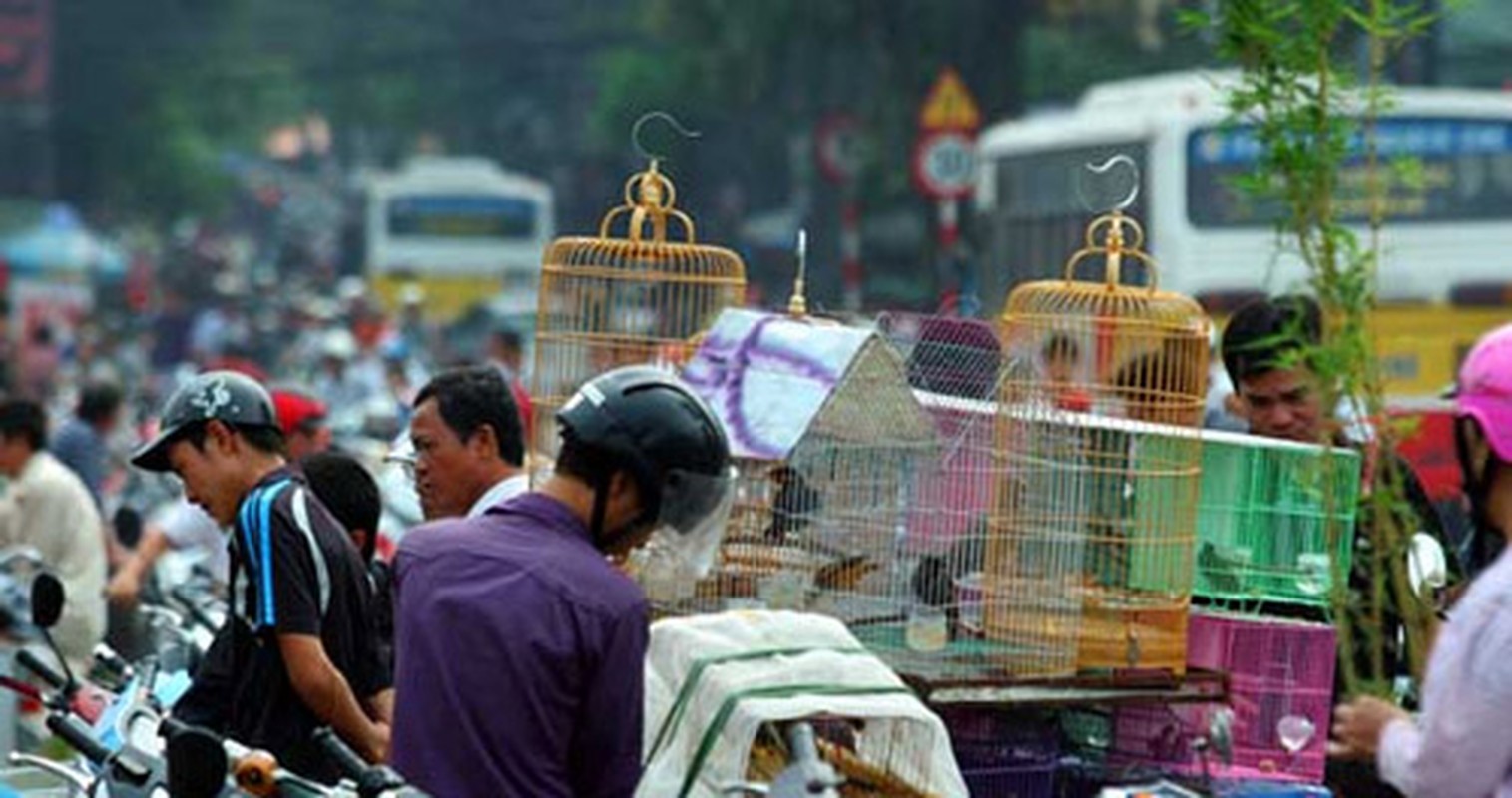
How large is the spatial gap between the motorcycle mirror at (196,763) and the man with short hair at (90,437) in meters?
10.8

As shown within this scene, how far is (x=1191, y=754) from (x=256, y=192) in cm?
8956

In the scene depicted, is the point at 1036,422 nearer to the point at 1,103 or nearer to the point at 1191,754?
the point at 1191,754

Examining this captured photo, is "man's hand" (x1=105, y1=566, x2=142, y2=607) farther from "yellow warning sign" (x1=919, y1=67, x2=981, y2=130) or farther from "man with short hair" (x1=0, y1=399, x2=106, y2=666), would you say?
"yellow warning sign" (x1=919, y1=67, x2=981, y2=130)

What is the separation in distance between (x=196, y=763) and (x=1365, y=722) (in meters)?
1.63

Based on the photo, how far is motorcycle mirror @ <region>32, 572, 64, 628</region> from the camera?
6.33m

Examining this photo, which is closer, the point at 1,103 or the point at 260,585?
the point at 260,585

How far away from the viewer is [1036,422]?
257 inches

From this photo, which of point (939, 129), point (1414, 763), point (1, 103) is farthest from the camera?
point (1, 103)

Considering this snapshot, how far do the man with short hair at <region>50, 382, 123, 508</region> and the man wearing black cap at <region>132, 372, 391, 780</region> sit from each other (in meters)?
9.01

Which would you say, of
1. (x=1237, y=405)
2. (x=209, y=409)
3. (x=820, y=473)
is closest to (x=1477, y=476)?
(x=820, y=473)

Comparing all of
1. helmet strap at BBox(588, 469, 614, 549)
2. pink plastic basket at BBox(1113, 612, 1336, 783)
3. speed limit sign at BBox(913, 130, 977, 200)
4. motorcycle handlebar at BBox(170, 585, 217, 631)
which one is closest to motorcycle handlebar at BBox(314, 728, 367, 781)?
helmet strap at BBox(588, 469, 614, 549)

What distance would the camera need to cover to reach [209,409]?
21.9 ft

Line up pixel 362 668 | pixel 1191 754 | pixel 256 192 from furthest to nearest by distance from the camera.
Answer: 1. pixel 256 192
2. pixel 362 668
3. pixel 1191 754

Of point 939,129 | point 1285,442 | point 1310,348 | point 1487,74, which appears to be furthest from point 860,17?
A: point 1310,348
